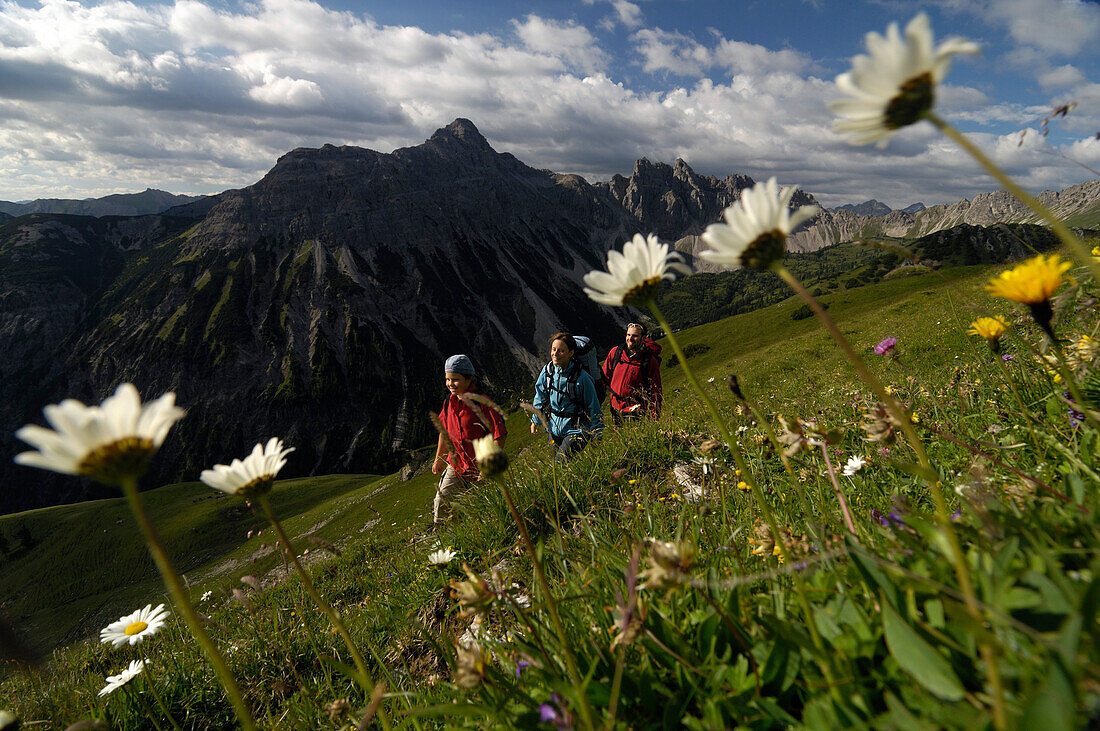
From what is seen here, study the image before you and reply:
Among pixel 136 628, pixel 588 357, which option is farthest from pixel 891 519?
pixel 588 357

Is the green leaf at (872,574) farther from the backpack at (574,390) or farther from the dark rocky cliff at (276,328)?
the dark rocky cliff at (276,328)

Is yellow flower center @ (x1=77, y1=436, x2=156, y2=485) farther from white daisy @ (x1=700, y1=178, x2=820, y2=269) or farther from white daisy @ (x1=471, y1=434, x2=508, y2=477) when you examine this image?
white daisy @ (x1=700, y1=178, x2=820, y2=269)

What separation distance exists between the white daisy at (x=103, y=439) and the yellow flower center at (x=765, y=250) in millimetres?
1802

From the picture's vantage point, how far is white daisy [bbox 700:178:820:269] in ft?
5.35

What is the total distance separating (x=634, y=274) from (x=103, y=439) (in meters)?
1.87

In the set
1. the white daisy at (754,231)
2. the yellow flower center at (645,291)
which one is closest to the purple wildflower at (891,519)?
the white daisy at (754,231)

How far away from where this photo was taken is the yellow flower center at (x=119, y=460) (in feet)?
4.86

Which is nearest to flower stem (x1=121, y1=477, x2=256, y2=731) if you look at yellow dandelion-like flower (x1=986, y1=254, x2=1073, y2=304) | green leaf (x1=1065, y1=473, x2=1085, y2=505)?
green leaf (x1=1065, y1=473, x2=1085, y2=505)

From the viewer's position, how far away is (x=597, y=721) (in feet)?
5.87

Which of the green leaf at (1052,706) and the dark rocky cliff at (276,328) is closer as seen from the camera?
the green leaf at (1052,706)

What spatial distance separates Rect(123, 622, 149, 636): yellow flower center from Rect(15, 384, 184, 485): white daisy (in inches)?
148

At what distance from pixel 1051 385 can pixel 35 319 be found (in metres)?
237

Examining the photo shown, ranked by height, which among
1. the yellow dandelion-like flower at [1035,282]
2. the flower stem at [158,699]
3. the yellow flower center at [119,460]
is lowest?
the flower stem at [158,699]

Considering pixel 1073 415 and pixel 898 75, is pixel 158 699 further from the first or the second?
pixel 1073 415
